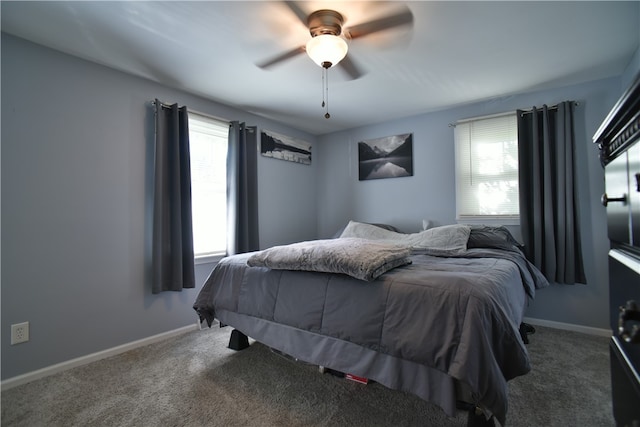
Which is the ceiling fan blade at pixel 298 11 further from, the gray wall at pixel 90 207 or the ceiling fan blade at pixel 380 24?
the gray wall at pixel 90 207

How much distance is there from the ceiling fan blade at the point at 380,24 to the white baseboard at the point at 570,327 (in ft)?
9.38

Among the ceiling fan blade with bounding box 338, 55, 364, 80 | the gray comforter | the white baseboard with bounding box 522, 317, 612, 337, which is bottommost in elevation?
the white baseboard with bounding box 522, 317, 612, 337

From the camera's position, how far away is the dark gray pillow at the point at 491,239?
98.0 inches

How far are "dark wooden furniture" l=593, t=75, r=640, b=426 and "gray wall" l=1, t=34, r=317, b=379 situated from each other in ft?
9.34

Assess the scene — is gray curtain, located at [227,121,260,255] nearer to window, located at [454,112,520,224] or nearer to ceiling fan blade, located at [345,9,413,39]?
ceiling fan blade, located at [345,9,413,39]

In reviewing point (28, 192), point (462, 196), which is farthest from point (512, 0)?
point (28, 192)

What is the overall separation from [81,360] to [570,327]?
4.04 m

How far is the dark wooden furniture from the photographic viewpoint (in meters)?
0.62

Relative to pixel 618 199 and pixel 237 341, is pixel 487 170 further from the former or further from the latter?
pixel 237 341

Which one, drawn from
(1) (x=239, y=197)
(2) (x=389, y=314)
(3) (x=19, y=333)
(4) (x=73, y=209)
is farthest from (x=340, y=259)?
(3) (x=19, y=333)

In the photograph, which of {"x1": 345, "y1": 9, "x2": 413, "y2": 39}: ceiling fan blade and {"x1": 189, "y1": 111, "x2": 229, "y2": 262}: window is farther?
{"x1": 189, "y1": 111, "x2": 229, "y2": 262}: window

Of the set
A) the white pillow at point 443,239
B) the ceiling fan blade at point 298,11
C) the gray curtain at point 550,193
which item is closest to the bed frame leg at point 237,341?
the white pillow at point 443,239

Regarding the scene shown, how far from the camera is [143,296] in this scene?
8.19 ft

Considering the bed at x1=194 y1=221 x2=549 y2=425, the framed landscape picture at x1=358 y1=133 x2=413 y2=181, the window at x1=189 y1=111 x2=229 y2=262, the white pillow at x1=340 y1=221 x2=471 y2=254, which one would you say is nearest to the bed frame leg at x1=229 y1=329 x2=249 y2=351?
the bed at x1=194 y1=221 x2=549 y2=425
